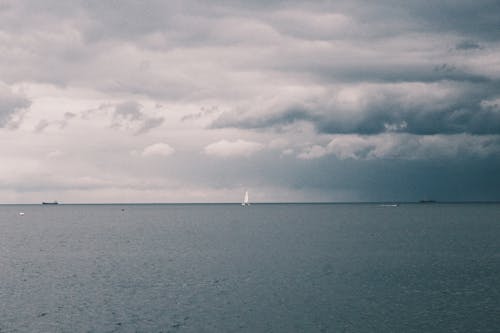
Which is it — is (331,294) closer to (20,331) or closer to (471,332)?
(471,332)

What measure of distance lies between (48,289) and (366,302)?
40.2 m

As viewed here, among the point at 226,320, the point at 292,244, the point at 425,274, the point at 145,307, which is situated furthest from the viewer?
the point at 292,244

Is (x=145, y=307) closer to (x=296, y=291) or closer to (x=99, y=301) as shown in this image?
(x=99, y=301)

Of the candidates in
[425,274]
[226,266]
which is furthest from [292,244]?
[425,274]

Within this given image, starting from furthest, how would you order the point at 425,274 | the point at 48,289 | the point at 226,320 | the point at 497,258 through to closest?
the point at 497,258
the point at 425,274
the point at 48,289
the point at 226,320

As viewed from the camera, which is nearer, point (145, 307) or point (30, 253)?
point (145, 307)

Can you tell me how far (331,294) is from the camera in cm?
6544

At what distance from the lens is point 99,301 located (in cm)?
6169

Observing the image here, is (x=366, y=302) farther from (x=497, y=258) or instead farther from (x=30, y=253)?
(x=30, y=253)

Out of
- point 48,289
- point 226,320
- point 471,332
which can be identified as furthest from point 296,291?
point 48,289

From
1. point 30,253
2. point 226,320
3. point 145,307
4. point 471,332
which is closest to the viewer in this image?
point 471,332

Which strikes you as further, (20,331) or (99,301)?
(99,301)

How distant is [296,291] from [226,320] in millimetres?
16121

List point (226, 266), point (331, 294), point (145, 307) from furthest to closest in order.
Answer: point (226, 266), point (331, 294), point (145, 307)
